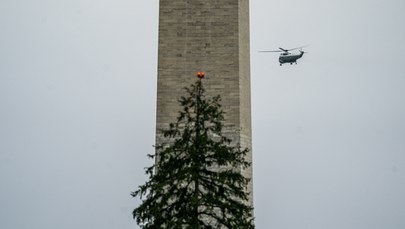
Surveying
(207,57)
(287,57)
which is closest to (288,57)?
(287,57)

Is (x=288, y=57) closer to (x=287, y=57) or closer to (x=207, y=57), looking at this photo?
(x=287, y=57)

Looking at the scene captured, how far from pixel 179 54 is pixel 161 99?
1684 mm

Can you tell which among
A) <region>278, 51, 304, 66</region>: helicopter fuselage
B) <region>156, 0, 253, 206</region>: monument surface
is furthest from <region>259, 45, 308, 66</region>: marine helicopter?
<region>156, 0, 253, 206</region>: monument surface

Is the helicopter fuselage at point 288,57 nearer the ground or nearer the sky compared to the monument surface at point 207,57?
nearer the sky

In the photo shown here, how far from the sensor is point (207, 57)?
19.7 meters

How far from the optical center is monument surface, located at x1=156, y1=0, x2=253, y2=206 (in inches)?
760

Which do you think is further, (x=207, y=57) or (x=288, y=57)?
(x=288, y=57)

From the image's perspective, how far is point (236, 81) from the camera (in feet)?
63.6

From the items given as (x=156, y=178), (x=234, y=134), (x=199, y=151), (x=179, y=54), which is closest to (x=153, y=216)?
(x=156, y=178)

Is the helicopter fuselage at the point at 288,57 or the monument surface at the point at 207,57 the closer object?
the monument surface at the point at 207,57

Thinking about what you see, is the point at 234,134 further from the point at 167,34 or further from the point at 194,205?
the point at 194,205

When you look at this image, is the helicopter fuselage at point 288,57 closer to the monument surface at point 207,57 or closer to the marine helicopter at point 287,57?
the marine helicopter at point 287,57

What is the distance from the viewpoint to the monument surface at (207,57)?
1931 centimetres

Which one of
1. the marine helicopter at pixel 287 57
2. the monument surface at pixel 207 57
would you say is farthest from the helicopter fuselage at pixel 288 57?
the monument surface at pixel 207 57
